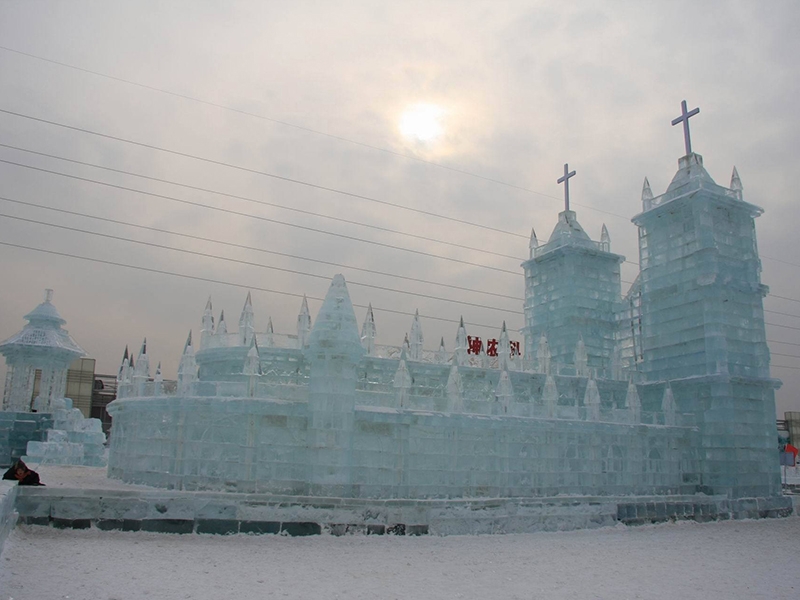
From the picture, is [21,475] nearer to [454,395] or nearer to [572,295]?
[454,395]

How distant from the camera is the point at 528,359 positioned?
3825 cm

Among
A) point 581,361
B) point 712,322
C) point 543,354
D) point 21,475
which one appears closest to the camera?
point 21,475

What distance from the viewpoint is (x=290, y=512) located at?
64.6 feet

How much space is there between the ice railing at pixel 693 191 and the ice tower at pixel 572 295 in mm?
5821

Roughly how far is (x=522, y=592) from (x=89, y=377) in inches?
2686

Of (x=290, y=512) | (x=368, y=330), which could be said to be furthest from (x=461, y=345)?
(x=290, y=512)

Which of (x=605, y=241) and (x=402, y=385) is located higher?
(x=605, y=241)

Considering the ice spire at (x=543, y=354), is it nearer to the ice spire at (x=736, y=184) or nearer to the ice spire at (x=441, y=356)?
the ice spire at (x=441, y=356)

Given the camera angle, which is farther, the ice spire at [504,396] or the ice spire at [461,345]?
the ice spire at [461,345]

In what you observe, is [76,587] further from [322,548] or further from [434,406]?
[434,406]

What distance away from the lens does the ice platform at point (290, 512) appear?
1794cm

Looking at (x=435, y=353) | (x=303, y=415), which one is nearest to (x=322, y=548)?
(x=303, y=415)

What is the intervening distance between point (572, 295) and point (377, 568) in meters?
28.6

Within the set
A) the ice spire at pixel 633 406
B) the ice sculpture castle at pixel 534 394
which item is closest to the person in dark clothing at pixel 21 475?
the ice sculpture castle at pixel 534 394
